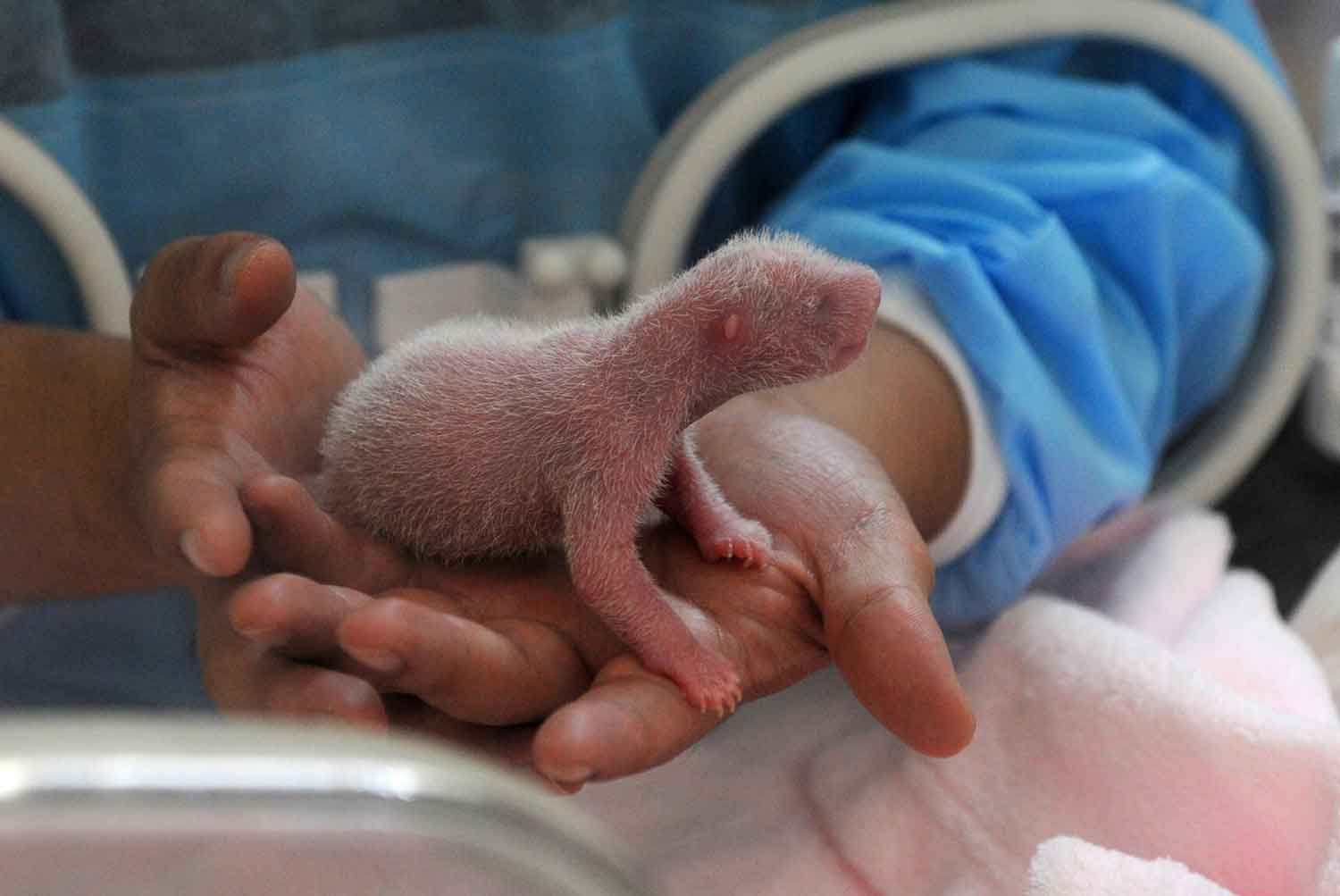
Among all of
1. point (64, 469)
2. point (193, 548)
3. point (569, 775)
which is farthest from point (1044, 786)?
A: point (64, 469)

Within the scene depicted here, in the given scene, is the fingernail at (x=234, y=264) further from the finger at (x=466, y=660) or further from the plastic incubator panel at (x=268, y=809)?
the plastic incubator panel at (x=268, y=809)

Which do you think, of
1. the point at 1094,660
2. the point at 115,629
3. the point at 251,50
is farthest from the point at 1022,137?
the point at 115,629

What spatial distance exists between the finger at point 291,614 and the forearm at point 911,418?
0.37 metres

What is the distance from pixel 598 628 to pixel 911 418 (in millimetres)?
324

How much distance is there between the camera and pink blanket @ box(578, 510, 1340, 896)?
0.55 metres

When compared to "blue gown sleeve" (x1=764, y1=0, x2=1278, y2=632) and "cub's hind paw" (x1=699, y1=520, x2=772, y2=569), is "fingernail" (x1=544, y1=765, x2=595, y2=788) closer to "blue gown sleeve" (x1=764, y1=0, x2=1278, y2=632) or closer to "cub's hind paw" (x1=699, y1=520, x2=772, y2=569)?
"cub's hind paw" (x1=699, y1=520, x2=772, y2=569)

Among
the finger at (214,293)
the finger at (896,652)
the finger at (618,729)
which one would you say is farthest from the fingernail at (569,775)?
the finger at (214,293)

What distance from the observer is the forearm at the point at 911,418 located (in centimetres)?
74

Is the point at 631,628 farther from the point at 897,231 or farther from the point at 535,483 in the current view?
the point at 897,231

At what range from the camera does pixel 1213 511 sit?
39.5 inches

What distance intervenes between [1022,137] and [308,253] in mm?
502

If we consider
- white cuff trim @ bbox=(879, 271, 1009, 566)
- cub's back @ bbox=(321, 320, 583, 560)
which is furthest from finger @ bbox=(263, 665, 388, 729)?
white cuff trim @ bbox=(879, 271, 1009, 566)

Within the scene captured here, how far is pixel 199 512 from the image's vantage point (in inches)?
17.0

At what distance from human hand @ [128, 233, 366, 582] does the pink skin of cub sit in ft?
0.11
